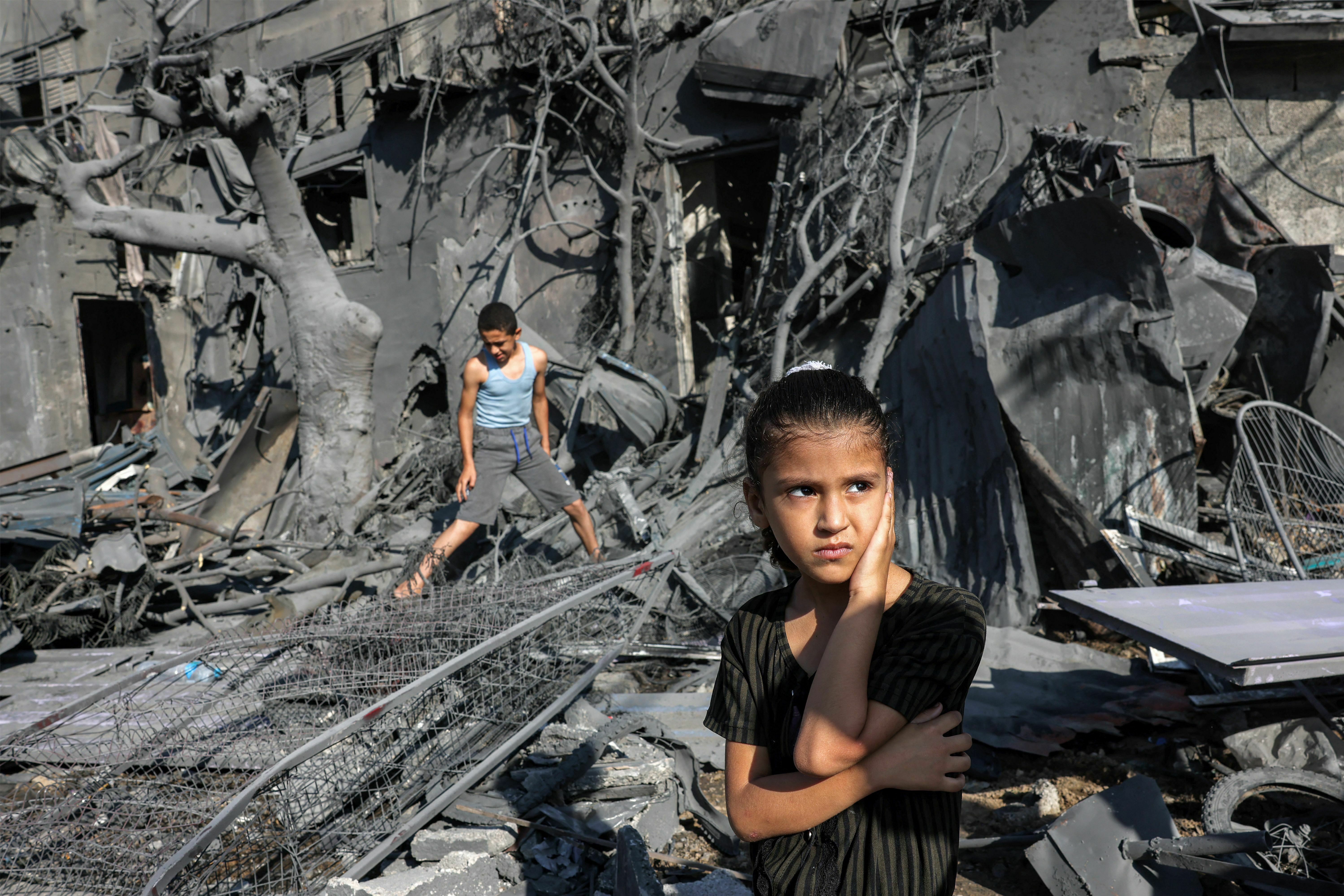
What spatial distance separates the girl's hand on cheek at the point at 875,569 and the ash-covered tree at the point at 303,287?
6.78 metres

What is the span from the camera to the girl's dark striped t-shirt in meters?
1.17

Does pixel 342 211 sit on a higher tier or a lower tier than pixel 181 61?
lower

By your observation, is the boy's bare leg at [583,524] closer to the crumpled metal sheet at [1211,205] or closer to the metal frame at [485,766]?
the metal frame at [485,766]

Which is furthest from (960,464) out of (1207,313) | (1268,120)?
(1268,120)

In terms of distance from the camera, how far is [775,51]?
309 inches

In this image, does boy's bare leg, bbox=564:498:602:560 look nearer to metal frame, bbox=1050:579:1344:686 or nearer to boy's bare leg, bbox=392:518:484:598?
boy's bare leg, bbox=392:518:484:598

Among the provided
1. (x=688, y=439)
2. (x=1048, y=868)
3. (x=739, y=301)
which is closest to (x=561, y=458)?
(x=688, y=439)

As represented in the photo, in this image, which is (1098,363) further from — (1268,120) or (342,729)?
(342,729)

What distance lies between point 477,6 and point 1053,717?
8822 mm

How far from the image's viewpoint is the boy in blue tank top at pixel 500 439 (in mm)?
5133

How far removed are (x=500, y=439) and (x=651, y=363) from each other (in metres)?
3.87

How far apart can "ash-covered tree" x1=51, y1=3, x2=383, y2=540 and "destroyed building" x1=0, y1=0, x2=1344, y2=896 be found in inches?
1.6

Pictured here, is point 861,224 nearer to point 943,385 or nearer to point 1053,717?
point 943,385

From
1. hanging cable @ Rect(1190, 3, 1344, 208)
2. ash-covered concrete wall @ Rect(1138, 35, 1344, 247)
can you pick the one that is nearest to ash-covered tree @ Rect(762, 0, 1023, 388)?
ash-covered concrete wall @ Rect(1138, 35, 1344, 247)
